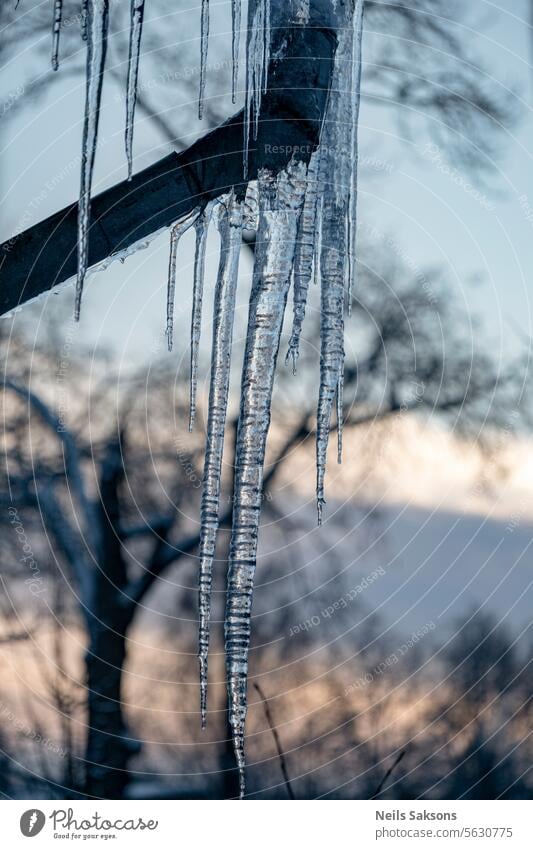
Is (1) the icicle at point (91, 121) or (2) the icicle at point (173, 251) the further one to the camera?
(2) the icicle at point (173, 251)

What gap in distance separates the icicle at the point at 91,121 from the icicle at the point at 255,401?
30cm

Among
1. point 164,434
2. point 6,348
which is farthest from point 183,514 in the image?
point 6,348

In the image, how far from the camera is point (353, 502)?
1993 millimetres

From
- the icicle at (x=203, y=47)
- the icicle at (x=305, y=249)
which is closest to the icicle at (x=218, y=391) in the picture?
the icicle at (x=305, y=249)

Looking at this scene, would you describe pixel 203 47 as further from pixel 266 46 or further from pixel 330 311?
pixel 330 311

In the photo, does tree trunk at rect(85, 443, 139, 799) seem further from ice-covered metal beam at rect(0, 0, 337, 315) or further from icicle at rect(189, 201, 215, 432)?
ice-covered metal beam at rect(0, 0, 337, 315)

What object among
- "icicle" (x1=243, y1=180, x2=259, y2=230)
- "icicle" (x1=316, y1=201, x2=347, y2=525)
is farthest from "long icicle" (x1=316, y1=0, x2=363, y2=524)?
"icicle" (x1=243, y1=180, x2=259, y2=230)

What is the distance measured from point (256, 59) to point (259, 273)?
0.40m

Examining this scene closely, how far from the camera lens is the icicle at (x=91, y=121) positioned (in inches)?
58.4

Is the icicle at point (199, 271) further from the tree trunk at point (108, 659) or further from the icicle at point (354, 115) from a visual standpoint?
the tree trunk at point (108, 659)

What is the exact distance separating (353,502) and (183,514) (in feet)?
1.30

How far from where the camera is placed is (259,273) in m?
1.60
